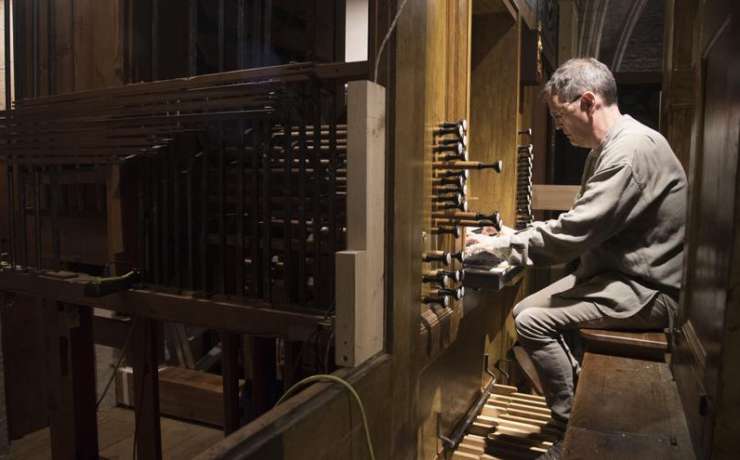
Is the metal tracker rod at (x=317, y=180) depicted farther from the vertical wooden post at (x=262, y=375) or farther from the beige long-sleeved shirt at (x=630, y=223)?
the beige long-sleeved shirt at (x=630, y=223)

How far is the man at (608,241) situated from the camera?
2400 millimetres

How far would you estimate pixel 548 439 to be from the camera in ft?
9.52

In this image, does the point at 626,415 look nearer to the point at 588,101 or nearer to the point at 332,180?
the point at 332,180

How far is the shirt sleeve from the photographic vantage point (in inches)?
93.4

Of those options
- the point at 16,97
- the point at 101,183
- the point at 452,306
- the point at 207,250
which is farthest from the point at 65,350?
the point at 452,306

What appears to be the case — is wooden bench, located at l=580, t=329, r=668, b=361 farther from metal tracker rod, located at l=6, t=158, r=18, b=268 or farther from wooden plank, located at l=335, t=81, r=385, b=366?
metal tracker rod, located at l=6, t=158, r=18, b=268

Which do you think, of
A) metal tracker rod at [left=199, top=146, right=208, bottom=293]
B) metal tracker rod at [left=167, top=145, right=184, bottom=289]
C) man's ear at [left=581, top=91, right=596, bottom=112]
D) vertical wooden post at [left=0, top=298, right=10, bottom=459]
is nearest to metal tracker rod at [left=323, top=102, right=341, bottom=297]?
metal tracker rod at [left=199, top=146, right=208, bottom=293]

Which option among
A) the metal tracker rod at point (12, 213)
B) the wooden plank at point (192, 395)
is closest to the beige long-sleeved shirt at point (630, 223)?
the wooden plank at point (192, 395)

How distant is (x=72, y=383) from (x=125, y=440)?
3.56 ft

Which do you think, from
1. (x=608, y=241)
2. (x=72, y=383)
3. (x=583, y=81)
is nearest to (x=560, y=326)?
(x=608, y=241)

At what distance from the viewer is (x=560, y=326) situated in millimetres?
2545

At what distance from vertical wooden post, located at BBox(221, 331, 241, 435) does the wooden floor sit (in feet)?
3.26

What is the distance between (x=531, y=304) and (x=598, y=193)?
2.04ft

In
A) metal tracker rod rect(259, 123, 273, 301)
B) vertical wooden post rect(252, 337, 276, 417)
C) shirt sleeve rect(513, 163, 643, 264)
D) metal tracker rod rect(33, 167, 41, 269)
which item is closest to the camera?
metal tracker rod rect(259, 123, 273, 301)
